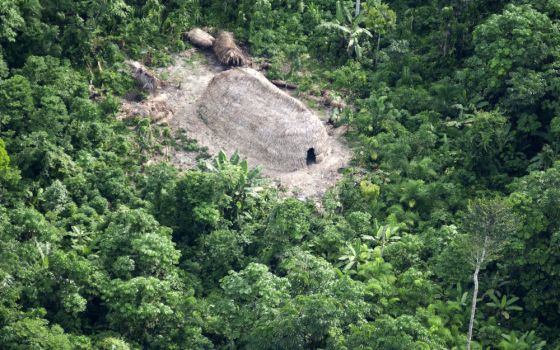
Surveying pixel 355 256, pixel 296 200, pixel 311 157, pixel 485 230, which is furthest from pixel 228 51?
pixel 485 230

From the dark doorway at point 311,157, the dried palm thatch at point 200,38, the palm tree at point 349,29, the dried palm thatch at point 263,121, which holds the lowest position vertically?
the dark doorway at point 311,157

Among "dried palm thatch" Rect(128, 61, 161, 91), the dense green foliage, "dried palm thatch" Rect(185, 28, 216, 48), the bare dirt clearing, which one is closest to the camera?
the dense green foliage

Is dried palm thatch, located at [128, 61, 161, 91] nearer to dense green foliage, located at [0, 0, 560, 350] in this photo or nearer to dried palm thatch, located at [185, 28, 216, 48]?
dense green foliage, located at [0, 0, 560, 350]

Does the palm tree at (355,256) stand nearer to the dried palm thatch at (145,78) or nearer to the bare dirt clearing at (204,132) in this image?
the bare dirt clearing at (204,132)

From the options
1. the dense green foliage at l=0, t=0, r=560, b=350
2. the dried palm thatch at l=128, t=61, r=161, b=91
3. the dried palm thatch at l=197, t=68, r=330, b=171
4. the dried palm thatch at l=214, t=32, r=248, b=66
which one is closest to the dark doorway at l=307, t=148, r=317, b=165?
the dried palm thatch at l=197, t=68, r=330, b=171

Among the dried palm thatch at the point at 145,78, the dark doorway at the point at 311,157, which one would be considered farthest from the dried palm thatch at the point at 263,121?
the dried palm thatch at the point at 145,78

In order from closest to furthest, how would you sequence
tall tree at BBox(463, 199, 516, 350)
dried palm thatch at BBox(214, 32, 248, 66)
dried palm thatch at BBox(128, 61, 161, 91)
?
tall tree at BBox(463, 199, 516, 350), dried palm thatch at BBox(128, 61, 161, 91), dried palm thatch at BBox(214, 32, 248, 66)

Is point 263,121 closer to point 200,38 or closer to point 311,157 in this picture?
point 311,157
